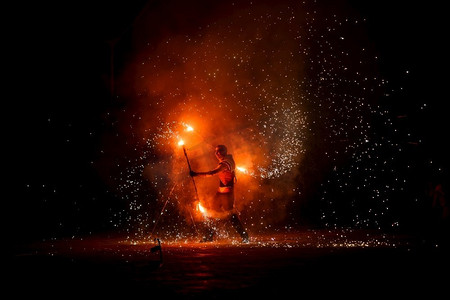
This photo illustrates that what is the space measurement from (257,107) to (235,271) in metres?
8.94

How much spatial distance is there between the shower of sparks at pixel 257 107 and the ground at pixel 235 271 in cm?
572

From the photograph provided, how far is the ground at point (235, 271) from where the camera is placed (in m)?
3.85

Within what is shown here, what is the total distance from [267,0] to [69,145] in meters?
6.67

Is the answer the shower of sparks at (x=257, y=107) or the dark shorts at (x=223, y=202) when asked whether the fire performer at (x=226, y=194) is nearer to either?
the dark shorts at (x=223, y=202)

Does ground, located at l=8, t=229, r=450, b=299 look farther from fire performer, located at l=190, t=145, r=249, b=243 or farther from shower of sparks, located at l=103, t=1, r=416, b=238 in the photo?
shower of sparks, located at l=103, t=1, r=416, b=238

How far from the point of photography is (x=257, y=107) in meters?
13.4

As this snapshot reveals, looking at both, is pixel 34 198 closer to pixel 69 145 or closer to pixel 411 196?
pixel 69 145

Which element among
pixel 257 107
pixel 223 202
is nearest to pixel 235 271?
pixel 223 202

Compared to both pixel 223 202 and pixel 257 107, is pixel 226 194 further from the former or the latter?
pixel 257 107

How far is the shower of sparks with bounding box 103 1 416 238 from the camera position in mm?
12820

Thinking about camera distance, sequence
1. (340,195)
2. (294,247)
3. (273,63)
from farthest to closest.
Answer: (340,195) < (273,63) < (294,247)

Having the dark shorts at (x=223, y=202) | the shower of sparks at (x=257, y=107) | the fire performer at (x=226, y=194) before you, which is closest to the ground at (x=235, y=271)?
the fire performer at (x=226, y=194)

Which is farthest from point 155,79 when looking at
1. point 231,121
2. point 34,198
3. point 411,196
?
point 411,196

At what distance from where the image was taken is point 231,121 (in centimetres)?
1304
